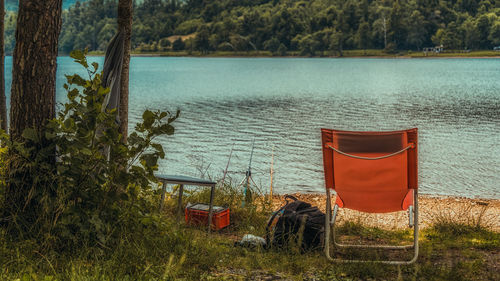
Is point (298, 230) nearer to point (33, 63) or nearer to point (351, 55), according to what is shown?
point (33, 63)

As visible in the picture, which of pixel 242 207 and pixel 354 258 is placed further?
pixel 242 207

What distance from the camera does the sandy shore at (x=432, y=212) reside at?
225 inches

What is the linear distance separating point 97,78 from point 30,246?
3.47 ft

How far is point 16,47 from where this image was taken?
342 cm

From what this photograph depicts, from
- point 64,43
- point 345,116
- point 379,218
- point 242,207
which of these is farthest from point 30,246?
point 64,43

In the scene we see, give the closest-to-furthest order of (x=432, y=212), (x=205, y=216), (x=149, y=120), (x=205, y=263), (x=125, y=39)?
(x=205, y=263), (x=149, y=120), (x=125, y=39), (x=205, y=216), (x=432, y=212)

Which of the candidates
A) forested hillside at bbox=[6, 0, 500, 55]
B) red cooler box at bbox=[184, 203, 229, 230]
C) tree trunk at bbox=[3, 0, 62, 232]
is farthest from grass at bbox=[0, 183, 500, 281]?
forested hillside at bbox=[6, 0, 500, 55]

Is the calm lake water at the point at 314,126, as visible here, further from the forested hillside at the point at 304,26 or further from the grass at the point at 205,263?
the forested hillside at the point at 304,26

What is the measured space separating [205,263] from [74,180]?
3.05 ft

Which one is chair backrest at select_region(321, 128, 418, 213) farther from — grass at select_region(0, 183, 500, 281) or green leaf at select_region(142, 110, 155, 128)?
green leaf at select_region(142, 110, 155, 128)

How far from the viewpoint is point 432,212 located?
22.1 feet

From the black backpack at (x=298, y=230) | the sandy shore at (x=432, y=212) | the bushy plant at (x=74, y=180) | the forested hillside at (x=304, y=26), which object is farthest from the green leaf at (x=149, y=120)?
the forested hillside at (x=304, y=26)

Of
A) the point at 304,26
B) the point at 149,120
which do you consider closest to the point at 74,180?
the point at 149,120

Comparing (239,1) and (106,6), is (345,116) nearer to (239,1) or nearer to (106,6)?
(106,6)
